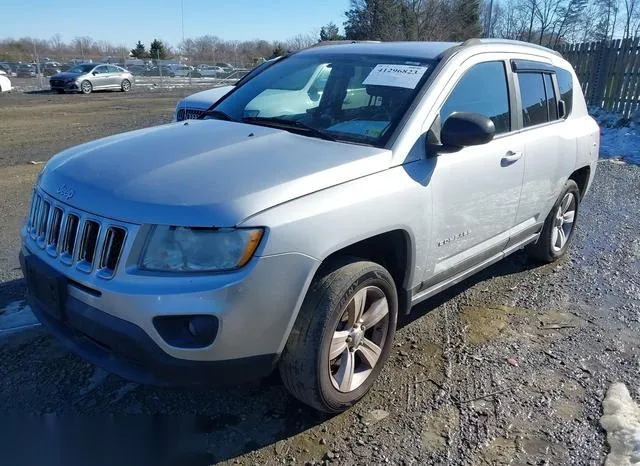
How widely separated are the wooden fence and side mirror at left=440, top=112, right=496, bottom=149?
1220cm

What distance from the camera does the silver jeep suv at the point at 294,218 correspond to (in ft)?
7.57

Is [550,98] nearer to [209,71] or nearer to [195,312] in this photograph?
[195,312]

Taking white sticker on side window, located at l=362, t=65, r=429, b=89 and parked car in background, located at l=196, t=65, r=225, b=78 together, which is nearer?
white sticker on side window, located at l=362, t=65, r=429, b=89

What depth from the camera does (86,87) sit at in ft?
88.7

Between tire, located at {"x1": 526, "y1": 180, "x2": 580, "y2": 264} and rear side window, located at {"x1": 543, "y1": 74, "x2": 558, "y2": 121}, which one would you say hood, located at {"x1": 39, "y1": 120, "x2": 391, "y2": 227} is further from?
tire, located at {"x1": 526, "y1": 180, "x2": 580, "y2": 264}

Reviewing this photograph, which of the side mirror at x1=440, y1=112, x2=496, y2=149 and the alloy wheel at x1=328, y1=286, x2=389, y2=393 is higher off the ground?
the side mirror at x1=440, y1=112, x2=496, y2=149

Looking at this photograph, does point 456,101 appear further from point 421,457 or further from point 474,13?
point 474,13

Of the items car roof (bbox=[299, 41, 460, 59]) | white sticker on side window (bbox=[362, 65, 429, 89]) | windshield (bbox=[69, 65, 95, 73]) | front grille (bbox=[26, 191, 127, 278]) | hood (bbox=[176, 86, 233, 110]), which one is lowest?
front grille (bbox=[26, 191, 127, 278])

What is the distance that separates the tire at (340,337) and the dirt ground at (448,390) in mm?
195

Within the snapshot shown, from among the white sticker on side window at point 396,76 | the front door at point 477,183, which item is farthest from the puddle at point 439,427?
the white sticker on side window at point 396,76

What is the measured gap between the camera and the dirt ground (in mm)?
2695

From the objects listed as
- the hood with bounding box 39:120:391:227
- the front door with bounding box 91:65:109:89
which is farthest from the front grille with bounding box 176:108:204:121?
the front door with bounding box 91:65:109:89

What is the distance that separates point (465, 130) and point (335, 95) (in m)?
0.96

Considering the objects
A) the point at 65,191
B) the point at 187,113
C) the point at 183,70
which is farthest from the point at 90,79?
the point at 65,191
